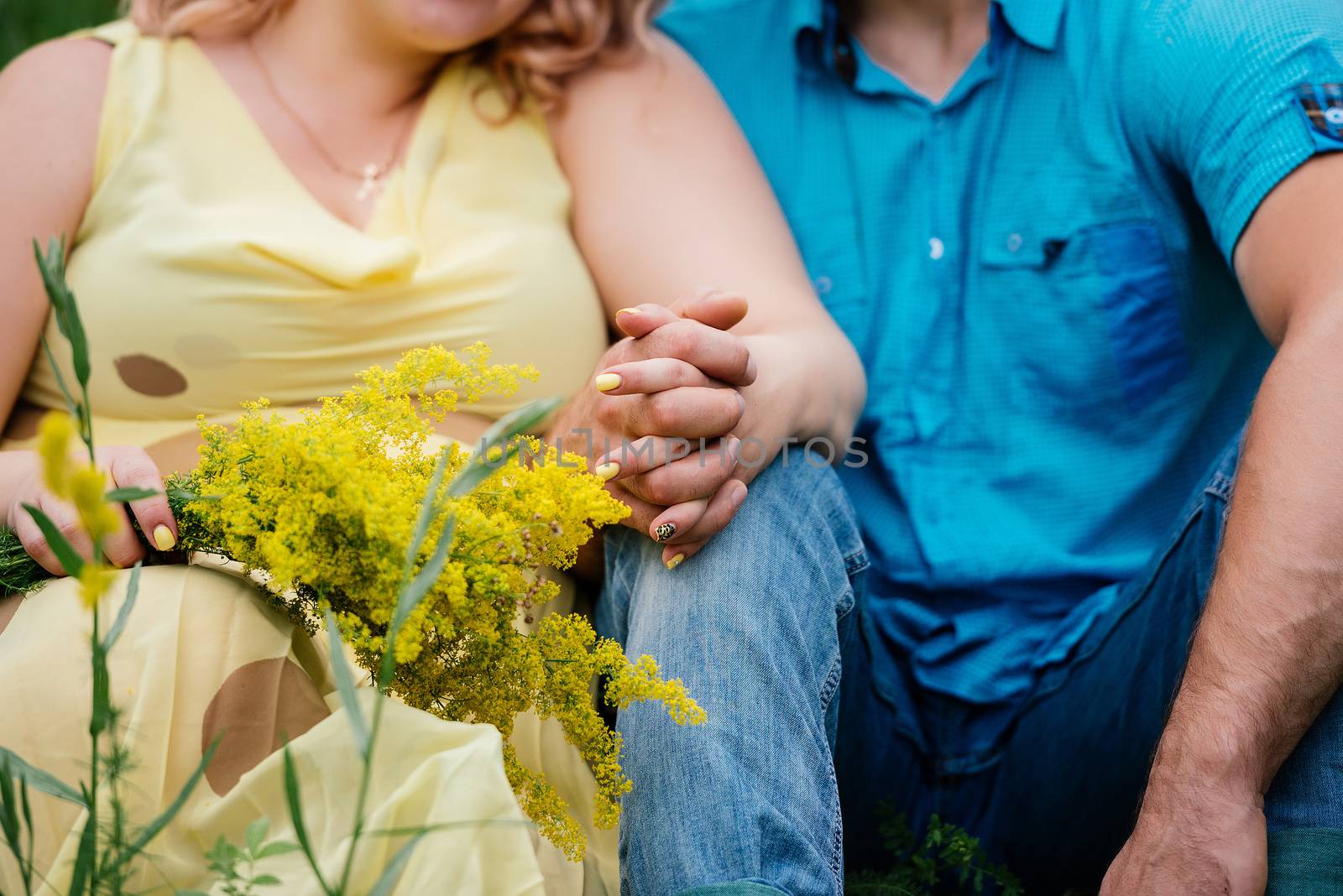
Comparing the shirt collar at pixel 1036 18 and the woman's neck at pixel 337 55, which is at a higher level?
the shirt collar at pixel 1036 18

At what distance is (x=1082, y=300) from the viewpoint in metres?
1.58

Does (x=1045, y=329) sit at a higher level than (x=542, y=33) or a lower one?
lower

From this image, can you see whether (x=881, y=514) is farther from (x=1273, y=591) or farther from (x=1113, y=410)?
(x=1273, y=591)

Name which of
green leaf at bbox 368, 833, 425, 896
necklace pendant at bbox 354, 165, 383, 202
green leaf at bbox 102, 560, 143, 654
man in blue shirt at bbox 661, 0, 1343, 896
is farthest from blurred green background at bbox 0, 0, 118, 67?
green leaf at bbox 368, 833, 425, 896

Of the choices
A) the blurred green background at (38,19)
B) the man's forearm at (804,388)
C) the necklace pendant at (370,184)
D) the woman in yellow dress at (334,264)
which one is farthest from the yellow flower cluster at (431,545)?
the blurred green background at (38,19)

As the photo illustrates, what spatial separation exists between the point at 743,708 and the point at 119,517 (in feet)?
1.88

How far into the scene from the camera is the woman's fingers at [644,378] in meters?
1.13

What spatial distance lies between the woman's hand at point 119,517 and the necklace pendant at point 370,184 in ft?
→ 2.10

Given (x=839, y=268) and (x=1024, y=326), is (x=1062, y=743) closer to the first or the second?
(x=1024, y=326)

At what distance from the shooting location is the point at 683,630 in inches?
44.3

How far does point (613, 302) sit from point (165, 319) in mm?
584

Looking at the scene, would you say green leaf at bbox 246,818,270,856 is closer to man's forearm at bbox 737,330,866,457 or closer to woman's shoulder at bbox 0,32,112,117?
man's forearm at bbox 737,330,866,457

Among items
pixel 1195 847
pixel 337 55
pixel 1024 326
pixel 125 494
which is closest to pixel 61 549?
pixel 125 494

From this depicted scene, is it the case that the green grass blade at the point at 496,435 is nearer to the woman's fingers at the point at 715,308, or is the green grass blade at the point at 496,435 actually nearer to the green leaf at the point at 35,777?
the green leaf at the point at 35,777
